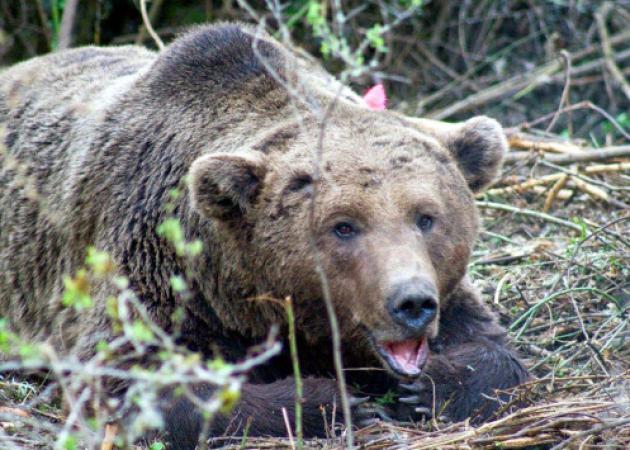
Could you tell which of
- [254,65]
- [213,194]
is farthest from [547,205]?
[213,194]

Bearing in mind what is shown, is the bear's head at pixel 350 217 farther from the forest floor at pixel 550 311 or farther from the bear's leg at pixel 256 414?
the forest floor at pixel 550 311

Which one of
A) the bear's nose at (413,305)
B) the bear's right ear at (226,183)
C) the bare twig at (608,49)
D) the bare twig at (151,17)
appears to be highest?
the bear's right ear at (226,183)

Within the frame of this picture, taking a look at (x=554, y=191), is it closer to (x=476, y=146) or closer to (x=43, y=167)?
(x=476, y=146)

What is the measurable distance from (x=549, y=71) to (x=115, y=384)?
6.91m

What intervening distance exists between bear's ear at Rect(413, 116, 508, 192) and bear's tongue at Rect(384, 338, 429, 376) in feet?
3.47

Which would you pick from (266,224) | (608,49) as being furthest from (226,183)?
(608,49)

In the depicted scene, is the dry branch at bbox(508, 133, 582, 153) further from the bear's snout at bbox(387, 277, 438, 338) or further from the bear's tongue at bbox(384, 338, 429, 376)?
the bear's snout at bbox(387, 277, 438, 338)

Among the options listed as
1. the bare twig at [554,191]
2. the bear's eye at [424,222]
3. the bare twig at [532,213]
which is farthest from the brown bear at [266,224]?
the bare twig at [554,191]

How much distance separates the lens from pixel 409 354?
498cm

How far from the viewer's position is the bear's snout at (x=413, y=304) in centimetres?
459

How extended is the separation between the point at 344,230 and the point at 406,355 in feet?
2.02

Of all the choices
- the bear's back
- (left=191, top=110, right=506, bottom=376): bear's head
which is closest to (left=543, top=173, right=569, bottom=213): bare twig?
(left=191, top=110, right=506, bottom=376): bear's head

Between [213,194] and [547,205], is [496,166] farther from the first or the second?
[547,205]

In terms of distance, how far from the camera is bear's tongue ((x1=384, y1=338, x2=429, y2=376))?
16.1ft
